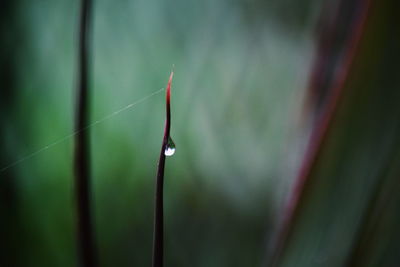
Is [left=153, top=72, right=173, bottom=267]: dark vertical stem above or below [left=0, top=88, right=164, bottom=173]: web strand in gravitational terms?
below

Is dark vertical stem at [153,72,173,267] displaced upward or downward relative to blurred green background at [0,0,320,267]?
downward

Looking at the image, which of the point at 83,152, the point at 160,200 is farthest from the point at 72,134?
the point at 160,200

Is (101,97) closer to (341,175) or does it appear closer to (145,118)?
(145,118)

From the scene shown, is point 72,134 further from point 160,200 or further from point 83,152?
point 160,200

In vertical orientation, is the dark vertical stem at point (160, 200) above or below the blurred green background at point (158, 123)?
below

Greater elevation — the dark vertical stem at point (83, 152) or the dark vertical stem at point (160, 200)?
the dark vertical stem at point (83, 152)

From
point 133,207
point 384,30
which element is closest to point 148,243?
point 133,207
